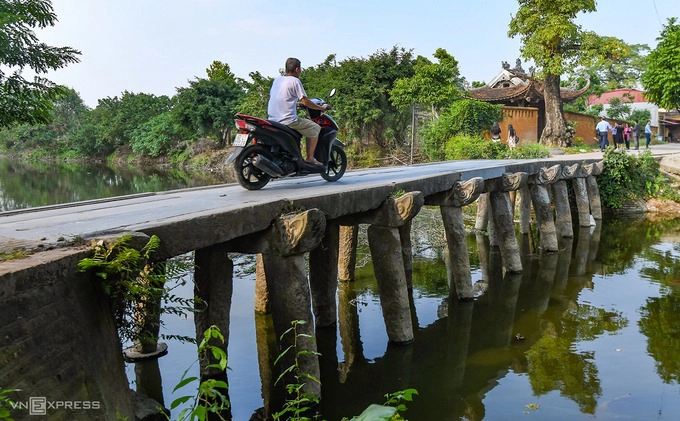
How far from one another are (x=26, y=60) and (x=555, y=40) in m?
18.4

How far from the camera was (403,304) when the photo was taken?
677 centimetres

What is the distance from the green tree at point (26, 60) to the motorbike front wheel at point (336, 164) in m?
4.05

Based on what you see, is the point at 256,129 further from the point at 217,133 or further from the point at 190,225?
the point at 217,133

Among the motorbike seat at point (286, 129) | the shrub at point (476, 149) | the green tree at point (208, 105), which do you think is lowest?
the shrub at point (476, 149)

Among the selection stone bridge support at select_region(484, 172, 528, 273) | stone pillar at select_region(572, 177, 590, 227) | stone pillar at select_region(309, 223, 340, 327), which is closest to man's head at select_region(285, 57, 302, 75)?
stone pillar at select_region(309, 223, 340, 327)

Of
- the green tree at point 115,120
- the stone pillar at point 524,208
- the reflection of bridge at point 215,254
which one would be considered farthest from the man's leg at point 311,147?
the green tree at point 115,120

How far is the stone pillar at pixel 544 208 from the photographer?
11852mm

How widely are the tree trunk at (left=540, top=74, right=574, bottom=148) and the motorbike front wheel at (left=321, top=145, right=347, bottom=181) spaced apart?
17.5 metres

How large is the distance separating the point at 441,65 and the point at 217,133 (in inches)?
753

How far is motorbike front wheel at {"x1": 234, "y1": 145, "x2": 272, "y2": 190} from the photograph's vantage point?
6434 millimetres

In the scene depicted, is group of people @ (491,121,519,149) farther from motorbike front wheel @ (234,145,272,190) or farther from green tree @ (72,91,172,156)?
green tree @ (72,91,172,156)

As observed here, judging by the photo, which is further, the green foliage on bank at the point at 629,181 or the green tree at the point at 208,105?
the green tree at the point at 208,105

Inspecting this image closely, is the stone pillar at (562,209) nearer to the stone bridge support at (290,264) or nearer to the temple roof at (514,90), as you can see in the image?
the stone bridge support at (290,264)

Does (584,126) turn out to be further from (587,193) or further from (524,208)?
A: (524,208)
